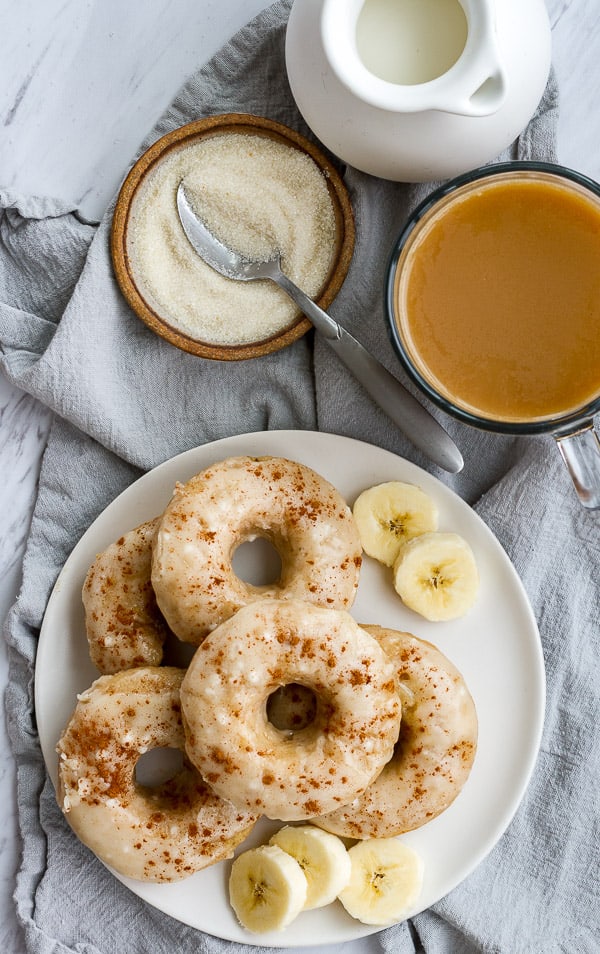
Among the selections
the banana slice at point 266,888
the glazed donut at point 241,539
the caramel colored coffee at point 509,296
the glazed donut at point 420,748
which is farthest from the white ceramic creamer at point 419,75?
the banana slice at point 266,888

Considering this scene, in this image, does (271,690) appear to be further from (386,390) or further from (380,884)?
(386,390)

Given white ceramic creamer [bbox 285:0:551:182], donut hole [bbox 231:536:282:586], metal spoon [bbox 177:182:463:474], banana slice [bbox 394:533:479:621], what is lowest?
donut hole [bbox 231:536:282:586]

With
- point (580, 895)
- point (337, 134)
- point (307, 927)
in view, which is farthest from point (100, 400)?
point (580, 895)

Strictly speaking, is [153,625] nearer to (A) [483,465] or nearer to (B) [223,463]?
(B) [223,463]

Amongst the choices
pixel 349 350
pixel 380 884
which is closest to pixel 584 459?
pixel 349 350

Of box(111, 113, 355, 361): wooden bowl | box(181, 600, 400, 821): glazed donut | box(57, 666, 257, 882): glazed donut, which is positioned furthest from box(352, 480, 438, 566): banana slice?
box(57, 666, 257, 882): glazed donut

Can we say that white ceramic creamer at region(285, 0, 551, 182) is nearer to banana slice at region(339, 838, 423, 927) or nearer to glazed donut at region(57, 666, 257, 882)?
glazed donut at region(57, 666, 257, 882)

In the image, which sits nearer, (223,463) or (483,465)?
(223,463)
